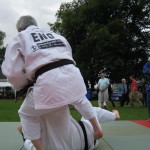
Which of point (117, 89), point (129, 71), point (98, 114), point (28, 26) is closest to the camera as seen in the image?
point (28, 26)

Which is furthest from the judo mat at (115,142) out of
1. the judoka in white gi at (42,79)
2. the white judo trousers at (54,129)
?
the judoka in white gi at (42,79)

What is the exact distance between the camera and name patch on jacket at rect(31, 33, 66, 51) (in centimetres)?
384

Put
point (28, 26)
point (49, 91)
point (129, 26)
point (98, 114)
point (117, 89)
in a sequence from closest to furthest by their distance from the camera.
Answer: point (49, 91)
point (28, 26)
point (98, 114)
point (117, 89)
point (129, 26)

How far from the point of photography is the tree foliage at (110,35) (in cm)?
4128

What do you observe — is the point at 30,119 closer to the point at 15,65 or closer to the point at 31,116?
the point at 31,116

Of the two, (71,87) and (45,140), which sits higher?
(71,87)

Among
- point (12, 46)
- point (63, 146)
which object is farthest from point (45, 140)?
point (12, 46)

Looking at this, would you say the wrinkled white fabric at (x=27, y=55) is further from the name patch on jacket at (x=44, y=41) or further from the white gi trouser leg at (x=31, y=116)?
the white gi trouser leg at (x=31, y=116)

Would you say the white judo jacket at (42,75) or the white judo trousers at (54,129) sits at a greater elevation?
the white judo jacket at (42,75)

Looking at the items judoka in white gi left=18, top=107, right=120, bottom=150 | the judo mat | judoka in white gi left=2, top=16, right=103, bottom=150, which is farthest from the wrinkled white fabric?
the judo mat

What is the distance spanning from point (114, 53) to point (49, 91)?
38.3m

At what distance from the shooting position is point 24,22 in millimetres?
4098

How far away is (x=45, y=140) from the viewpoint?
13.5 ft

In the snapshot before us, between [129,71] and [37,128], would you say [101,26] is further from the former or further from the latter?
[37,128]
